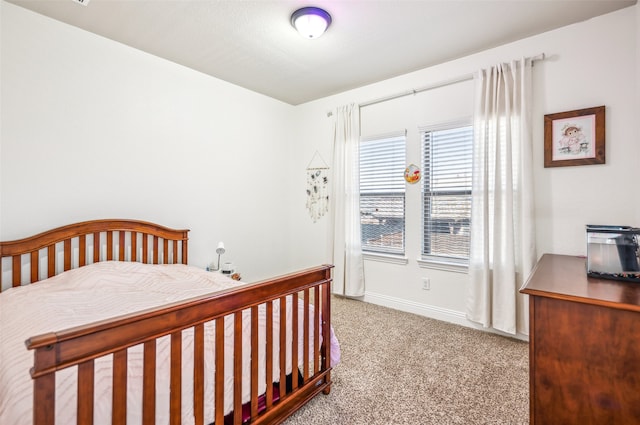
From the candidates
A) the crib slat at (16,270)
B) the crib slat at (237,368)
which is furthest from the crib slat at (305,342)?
the crib slat at (16,270)

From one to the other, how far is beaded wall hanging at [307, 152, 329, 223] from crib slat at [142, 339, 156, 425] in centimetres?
296

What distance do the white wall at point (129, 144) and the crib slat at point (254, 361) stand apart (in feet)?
6.47

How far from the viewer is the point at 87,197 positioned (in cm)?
249

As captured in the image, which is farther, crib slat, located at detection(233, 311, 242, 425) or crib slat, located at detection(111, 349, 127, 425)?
crib slat, located at detection(233, 311, 242, 425)

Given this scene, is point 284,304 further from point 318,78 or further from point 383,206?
point 318,78

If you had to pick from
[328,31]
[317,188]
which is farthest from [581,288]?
[317,188]

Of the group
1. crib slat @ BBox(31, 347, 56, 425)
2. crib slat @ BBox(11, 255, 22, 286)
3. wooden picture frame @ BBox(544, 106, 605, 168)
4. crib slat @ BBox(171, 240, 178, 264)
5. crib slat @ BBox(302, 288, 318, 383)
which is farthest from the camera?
crib slat @ BBox(171, 240, 178, 264)

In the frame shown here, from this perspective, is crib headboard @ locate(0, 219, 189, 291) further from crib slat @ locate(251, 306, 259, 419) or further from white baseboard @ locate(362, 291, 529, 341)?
white baseboard @ locate(362, 291, 529, 341)

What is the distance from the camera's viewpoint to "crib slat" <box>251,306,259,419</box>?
4.66 ft

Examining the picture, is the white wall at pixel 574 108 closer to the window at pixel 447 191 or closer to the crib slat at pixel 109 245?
the window at pixel 447 191

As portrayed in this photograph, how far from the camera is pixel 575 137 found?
232 cm

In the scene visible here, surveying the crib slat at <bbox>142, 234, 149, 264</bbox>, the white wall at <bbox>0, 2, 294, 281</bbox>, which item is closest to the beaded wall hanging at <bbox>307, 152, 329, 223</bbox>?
the white wall at <bbox>0, 2, 294, 281</bbox>

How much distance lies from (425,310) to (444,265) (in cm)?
53

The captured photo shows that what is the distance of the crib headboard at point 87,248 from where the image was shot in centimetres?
213
